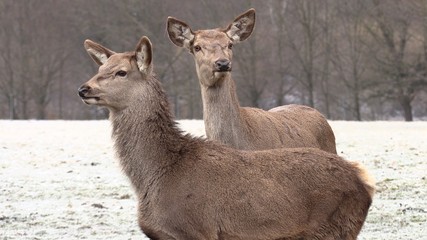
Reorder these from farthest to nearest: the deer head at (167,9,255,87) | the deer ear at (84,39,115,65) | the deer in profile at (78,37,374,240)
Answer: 1. the deer head at (167,9,255,87)
2. the deer ear at (84,39,115,65)
3. the deer in profile at (78,37,374,240)

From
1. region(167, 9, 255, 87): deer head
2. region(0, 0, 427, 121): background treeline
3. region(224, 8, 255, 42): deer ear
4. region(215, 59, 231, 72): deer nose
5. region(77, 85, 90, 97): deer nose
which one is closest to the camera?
region(77, 85, 90, 97): deer nose

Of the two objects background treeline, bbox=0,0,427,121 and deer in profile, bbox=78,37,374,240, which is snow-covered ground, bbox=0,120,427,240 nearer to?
deer in profile, bbox=78,37,374,240

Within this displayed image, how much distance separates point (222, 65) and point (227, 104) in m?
0.55

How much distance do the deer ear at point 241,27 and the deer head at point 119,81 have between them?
121 inches

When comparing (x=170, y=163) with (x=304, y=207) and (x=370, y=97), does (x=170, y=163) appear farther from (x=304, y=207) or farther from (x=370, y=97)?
(x=370, y=97)

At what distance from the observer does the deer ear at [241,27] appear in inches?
417

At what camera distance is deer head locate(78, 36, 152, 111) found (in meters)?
7.57

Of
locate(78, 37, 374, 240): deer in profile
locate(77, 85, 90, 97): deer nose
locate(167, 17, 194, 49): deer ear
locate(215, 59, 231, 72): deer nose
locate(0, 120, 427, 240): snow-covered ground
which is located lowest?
locate(0, 120, 427, 240): snow-covered ground

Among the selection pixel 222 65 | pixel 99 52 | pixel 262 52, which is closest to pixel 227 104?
pixel 222 65

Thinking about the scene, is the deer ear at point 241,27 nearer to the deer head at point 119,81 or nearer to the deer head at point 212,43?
the deer head at point 212,43

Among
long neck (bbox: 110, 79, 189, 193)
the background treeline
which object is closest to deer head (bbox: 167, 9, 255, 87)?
long neck (bbox: 110, 79, 189, 193)

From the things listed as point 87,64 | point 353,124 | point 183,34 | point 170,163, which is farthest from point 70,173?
point 87,64

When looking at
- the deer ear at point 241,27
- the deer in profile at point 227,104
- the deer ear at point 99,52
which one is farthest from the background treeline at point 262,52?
the deer ear at point 99,52

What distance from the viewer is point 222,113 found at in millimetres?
10000
